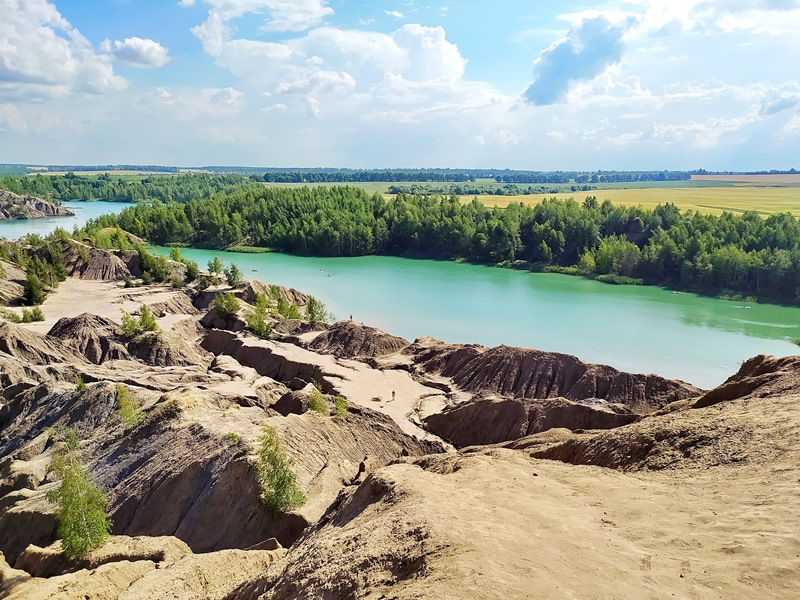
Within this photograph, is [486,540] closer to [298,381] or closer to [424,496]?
[424,496]

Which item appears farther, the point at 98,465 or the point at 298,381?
the point at 298,381

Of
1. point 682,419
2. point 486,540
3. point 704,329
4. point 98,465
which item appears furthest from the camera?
point 704,329

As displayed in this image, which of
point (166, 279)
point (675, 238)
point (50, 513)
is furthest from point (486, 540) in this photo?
point (675, 238)

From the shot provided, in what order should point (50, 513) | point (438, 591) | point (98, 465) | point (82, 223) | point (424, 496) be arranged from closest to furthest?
point (438, 591) < point (424, 496) < point (50, 513) < point (98, 465) < point (82, 223)

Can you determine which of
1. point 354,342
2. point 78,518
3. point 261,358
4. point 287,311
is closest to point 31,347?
point 261,358

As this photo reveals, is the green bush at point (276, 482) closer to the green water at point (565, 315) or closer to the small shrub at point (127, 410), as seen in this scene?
the small shrub at point (127, 410)

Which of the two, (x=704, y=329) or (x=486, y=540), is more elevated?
(x=486, y=540)

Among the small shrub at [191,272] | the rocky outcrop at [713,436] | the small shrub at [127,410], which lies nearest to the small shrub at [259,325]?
the small shrub at [127,410]
